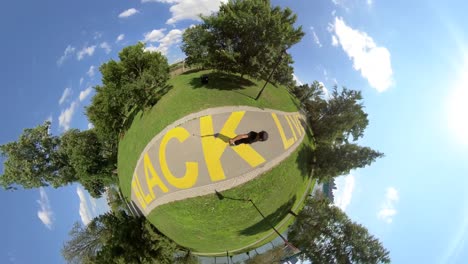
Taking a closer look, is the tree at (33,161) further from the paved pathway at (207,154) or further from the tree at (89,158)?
the paved pathway at (207,154)

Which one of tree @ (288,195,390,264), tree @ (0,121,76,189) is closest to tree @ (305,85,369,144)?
tree @ (288,195,390,264)

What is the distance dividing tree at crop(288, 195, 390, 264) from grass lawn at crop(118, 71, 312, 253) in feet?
6.54

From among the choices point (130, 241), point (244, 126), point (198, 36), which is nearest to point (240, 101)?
point (244, 126)

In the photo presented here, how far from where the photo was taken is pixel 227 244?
→ 2789 centimetres

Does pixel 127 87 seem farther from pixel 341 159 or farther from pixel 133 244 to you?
pixel 341 159

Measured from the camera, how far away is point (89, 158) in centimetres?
3338

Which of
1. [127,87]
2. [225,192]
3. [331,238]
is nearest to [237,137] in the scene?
[225,192]

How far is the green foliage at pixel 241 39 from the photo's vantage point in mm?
26922

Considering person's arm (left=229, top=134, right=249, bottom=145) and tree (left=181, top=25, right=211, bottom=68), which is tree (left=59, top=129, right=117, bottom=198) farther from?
person's arm (left=229, top=134, right=249, bottom=145)

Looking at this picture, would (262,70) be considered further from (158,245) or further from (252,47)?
(158,245)

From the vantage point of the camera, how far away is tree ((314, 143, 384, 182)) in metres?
26.0

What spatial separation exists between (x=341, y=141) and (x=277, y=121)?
8492 millimetres

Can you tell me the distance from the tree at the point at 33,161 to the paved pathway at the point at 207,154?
1694 centimetres

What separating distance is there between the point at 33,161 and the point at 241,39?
28.6 m
